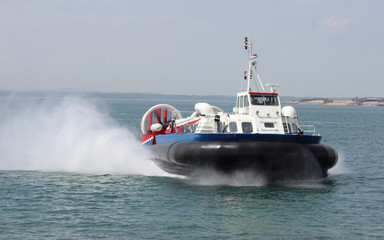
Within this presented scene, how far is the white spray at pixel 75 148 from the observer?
20.3 meters

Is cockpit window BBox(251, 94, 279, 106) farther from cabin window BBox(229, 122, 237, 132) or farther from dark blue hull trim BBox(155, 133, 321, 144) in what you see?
dark blue hull trim BBox(155, 133, 321, 144)

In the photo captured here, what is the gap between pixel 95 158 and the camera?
21203mm

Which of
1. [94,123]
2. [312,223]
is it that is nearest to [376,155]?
[94,123]

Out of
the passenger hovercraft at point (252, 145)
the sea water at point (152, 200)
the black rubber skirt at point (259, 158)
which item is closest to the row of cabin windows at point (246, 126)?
the passenger hovercraft at point (252, 145)

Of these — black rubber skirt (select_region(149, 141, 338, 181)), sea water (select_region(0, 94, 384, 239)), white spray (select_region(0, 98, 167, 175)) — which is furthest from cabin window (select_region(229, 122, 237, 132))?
white spray (select_region(0, 98, 167, 175))

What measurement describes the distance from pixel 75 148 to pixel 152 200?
920cm

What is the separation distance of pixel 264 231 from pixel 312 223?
4.95 ft

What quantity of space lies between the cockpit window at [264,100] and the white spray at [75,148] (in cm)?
471

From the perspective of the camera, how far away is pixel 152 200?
14.3 meters

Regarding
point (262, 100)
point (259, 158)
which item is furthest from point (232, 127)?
point (259, 158)

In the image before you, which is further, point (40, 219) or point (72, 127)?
point (72, 127)

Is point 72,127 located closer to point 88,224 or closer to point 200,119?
point 200,119

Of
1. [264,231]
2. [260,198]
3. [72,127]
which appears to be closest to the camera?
[264,231]

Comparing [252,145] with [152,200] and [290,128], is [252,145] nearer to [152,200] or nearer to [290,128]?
[290,128]
